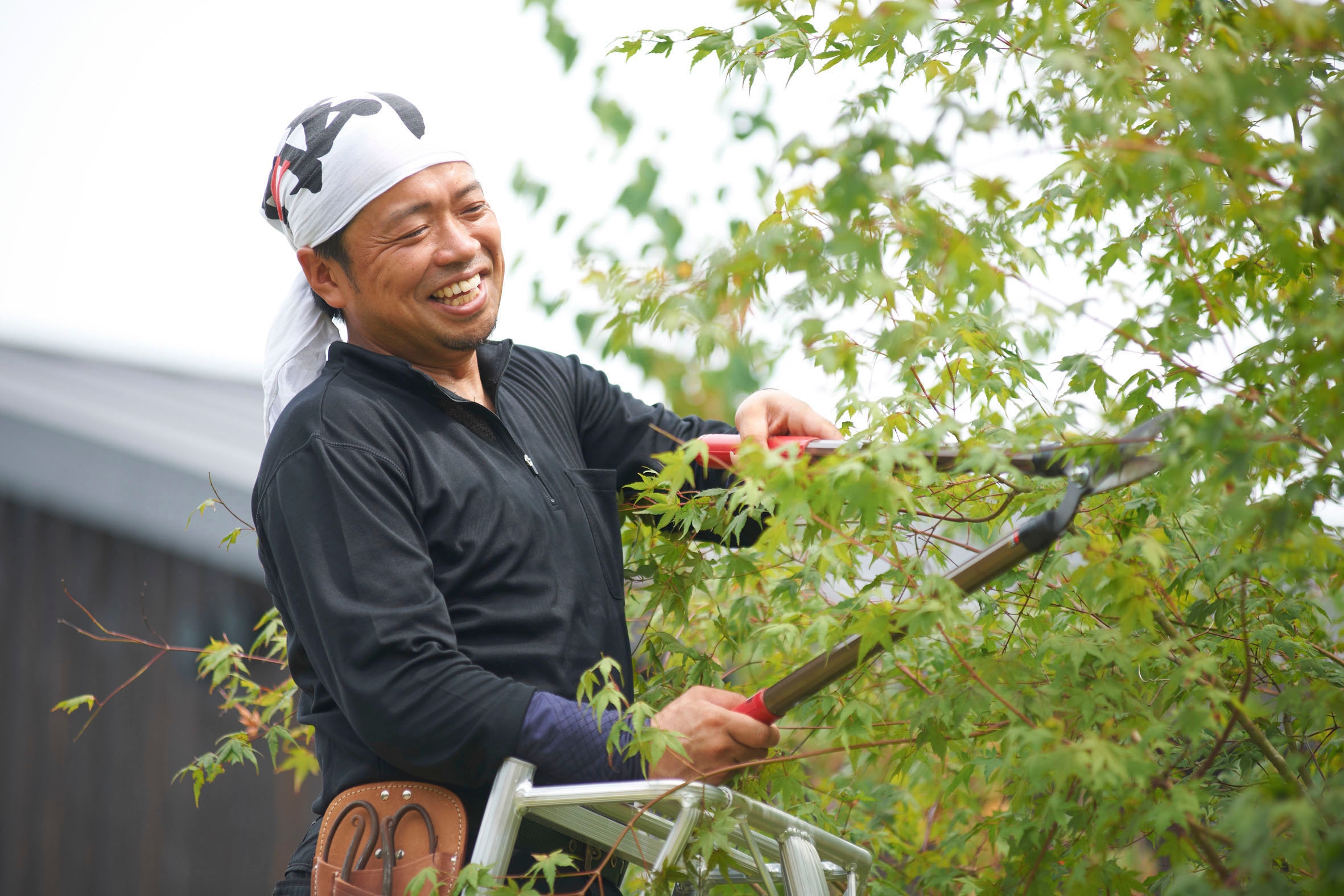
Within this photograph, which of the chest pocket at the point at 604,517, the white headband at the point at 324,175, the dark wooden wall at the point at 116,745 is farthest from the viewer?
the dark wooden wall at the point at 116,745

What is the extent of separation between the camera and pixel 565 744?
5.60ft

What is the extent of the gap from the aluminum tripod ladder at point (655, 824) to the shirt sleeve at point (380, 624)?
0.27 feet

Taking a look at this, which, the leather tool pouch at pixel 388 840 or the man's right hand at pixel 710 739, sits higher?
the man's right hand at pixel 710 739

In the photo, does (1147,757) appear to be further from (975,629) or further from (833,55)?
(833,55)

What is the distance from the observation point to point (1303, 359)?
1.37m

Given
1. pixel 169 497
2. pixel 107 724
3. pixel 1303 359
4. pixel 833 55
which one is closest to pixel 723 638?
pixel 833 55

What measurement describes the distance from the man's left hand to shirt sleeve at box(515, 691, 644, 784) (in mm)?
716

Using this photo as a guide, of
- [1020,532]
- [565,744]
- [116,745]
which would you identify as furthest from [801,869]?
[116,745]

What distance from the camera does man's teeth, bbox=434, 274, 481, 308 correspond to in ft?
6.83

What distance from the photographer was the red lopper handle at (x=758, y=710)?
5.72ft

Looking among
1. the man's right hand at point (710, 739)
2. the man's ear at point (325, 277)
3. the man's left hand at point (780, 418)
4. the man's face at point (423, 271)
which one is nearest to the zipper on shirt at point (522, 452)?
the man's face at point (423, 271)

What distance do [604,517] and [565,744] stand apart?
0.61 meters

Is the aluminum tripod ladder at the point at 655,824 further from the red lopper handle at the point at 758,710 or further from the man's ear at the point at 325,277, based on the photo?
the man's ear at the point at 325,277

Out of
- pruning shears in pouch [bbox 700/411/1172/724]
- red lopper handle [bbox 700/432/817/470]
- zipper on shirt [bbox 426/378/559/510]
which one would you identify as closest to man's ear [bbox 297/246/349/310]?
zipper on shirt [bbox 426/378/559/510]
